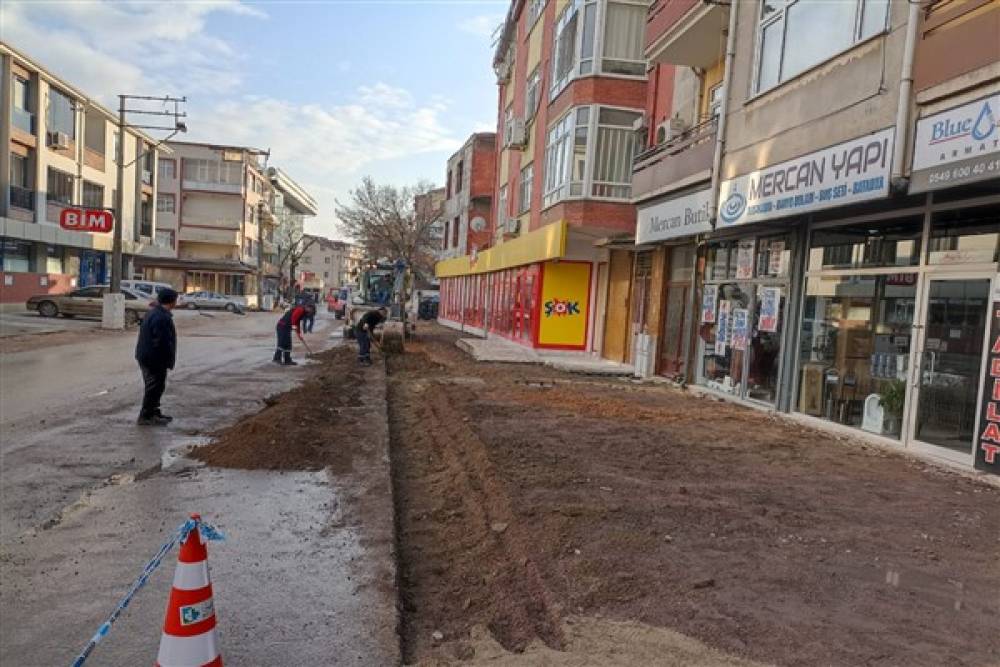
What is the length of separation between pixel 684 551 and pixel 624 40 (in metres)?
16.5

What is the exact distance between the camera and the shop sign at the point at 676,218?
39.2 feet

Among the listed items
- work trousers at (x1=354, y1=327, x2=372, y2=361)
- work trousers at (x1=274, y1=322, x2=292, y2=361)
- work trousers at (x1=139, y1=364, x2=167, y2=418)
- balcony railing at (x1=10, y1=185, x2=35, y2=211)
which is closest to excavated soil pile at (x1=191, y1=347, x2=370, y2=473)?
work trousers at (x1=139, y1=364, x2=167, y2=418)

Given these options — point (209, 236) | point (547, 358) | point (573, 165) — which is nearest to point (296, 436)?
point (547, 358)

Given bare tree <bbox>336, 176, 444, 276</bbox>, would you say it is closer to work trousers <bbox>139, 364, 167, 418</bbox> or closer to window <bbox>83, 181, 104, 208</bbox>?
window <bbox>83, 181, 104, 208</bbox>

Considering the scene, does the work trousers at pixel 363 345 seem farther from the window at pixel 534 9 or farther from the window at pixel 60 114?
the window at pixel 60 114

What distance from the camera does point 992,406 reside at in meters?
6.68

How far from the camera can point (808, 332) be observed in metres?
9.98

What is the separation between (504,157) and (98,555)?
88.4 feet

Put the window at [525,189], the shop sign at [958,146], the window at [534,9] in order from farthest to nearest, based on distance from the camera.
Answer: the window at [534,9] → the window at [525,189] → the shop sign at [958,146]

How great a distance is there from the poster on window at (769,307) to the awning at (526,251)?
7.47 m

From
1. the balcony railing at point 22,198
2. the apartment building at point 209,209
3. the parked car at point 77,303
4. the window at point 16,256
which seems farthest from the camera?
the apartment building at point 209,209

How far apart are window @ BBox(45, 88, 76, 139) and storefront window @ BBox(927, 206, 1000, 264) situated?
130 feet

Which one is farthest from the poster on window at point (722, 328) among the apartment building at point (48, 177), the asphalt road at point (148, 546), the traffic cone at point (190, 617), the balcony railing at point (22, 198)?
the balcony railing at point (22, 198)

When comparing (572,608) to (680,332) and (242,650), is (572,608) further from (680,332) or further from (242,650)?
(680,332)
